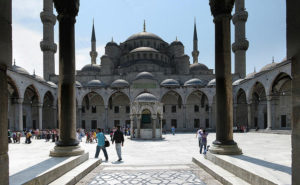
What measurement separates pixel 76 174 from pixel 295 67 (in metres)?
4.30

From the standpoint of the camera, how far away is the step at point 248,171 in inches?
126

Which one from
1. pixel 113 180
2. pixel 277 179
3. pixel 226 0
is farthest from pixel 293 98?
pixel 226 0

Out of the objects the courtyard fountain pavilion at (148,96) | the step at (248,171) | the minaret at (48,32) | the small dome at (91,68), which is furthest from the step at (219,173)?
the small dome at (91,68)

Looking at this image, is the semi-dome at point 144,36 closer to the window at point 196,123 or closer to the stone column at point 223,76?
the window at point 196,123

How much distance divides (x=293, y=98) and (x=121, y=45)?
133ft

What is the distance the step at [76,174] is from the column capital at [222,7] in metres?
5.15

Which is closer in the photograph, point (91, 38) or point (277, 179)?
point (277, 179)

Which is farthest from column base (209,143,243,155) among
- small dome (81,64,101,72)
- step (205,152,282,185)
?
small dome (81,64,101,72)

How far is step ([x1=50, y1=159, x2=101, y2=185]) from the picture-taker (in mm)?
4037

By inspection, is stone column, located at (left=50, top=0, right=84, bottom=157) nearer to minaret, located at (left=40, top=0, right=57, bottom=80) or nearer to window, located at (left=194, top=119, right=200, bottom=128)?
minaret, located at (left=40, top=0, right=57, bottom=80)

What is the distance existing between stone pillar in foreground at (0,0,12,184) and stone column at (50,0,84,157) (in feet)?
9.79

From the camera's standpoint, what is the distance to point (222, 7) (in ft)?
18.9

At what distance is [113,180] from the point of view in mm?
4562

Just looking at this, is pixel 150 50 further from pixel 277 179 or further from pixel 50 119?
pixel 277 179
